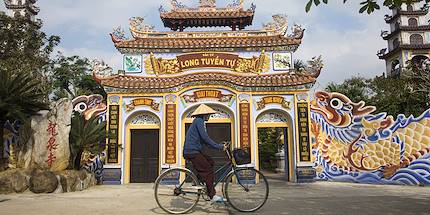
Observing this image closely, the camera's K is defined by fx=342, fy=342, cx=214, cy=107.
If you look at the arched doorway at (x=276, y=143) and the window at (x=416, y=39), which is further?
the window at (x=416, y=39)

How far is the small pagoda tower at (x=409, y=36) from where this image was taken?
1388 inches

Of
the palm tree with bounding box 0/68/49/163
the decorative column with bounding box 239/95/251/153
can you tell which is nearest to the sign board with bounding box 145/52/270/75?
the decorative column with bounding box 239/95/251/153

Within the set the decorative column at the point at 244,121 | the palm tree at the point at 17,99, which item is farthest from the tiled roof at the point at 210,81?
the palm tree at the point at 17,99

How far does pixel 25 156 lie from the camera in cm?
968

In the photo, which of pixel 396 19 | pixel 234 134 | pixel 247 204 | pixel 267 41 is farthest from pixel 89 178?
pixel 396 19

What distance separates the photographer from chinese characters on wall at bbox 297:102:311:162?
11.9m

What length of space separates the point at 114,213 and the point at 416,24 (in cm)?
4015

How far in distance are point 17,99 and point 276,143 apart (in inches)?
610

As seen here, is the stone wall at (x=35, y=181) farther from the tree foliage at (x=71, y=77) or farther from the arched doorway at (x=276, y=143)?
the tree foliage at (x=71, y=77)

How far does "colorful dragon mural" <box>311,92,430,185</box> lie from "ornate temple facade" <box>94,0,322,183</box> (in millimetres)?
696

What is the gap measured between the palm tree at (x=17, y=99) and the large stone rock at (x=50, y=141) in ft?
1.08

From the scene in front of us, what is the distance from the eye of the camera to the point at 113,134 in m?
11.8

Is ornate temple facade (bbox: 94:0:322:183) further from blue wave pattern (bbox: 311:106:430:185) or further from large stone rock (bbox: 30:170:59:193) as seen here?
large stone rock (bbox: 30:170:59:193)

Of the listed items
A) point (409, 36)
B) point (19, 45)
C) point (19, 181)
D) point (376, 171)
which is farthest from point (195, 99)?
point (409, 36)
